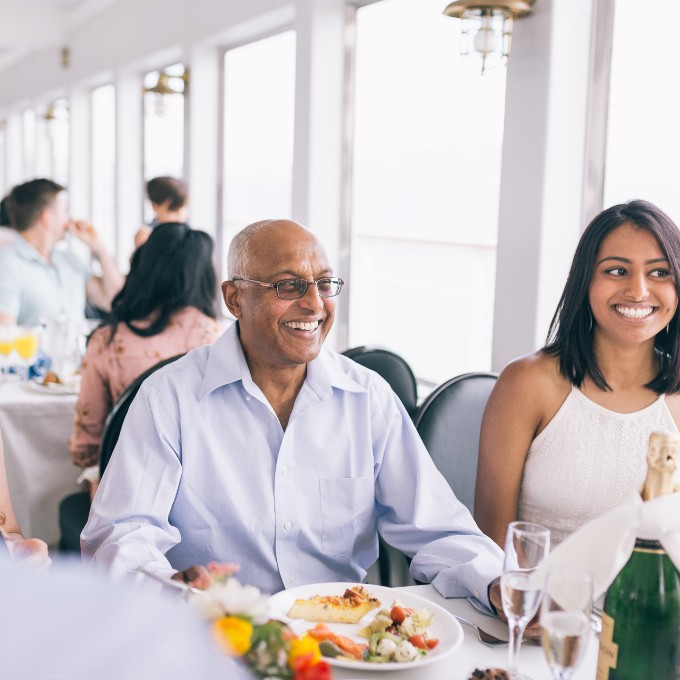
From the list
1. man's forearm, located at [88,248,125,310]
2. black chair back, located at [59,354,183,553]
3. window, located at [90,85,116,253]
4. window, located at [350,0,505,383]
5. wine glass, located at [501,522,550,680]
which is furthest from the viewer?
window, located at [90,85,116,253]

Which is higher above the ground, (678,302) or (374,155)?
(374,155)

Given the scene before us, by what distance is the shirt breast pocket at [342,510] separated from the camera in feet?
5.60

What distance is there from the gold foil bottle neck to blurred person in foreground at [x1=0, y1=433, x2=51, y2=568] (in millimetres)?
820

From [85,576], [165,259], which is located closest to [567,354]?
[165,259]

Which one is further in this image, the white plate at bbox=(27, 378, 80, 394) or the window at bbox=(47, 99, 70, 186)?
the window at bbox=(47, 99, 70, 186)

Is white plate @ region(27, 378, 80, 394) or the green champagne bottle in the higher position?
the green champagne bottle

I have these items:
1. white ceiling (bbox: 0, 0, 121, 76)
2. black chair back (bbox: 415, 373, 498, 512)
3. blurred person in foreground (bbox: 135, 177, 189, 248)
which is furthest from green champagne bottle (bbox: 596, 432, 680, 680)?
white ceiling (bbox: 0, 0, 121, 76)

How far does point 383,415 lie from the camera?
5.81 ft

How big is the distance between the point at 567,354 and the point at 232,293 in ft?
2.36

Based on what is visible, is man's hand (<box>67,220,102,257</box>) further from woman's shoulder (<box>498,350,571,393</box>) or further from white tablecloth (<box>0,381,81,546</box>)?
woman's shoulder (<box>498,350,571,393</box>)

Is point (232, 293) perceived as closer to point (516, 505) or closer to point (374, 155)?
point (516, 505)

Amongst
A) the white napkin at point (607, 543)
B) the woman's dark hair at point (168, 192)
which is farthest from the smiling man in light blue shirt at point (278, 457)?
the woman's dark hair at point (168, 192)

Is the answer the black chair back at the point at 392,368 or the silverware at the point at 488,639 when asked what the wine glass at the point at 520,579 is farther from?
the black chair back at the point at 392,368

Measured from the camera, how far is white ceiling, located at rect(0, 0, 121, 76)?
25.9 feet
